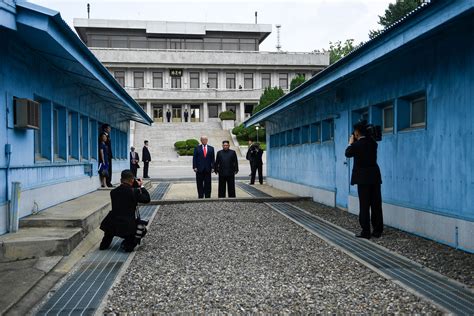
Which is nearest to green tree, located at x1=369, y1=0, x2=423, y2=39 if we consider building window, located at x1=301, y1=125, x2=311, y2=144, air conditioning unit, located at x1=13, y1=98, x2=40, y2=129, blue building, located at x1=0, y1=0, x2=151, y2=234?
building window, located at x1=301, y1=125, x2=311, y2=144

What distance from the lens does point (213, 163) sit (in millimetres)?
16188

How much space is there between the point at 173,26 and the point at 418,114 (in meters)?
71.1

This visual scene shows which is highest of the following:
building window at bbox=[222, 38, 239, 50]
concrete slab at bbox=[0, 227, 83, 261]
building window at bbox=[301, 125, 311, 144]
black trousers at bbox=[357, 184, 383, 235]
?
building window at bbox=[222, 38, 239, 50]

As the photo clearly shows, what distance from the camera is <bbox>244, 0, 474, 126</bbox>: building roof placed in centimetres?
612

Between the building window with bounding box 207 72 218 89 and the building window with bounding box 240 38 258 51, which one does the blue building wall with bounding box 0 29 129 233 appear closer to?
the building window with bounding box 207 72 218 89

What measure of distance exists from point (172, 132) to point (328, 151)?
139ft

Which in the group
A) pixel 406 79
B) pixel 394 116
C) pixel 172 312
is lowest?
pixel 172 312

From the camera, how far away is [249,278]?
617 centimetres

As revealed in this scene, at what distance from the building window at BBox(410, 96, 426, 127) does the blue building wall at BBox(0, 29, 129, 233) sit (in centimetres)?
657

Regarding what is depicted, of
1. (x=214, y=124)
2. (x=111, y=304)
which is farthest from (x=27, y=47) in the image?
(x=214, y=124)

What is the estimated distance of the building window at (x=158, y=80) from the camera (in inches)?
2763

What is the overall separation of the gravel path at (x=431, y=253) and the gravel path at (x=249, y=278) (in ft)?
2.88

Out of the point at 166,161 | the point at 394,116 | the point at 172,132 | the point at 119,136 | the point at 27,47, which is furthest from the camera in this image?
the point at 172,132

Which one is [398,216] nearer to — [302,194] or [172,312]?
[172,312]
